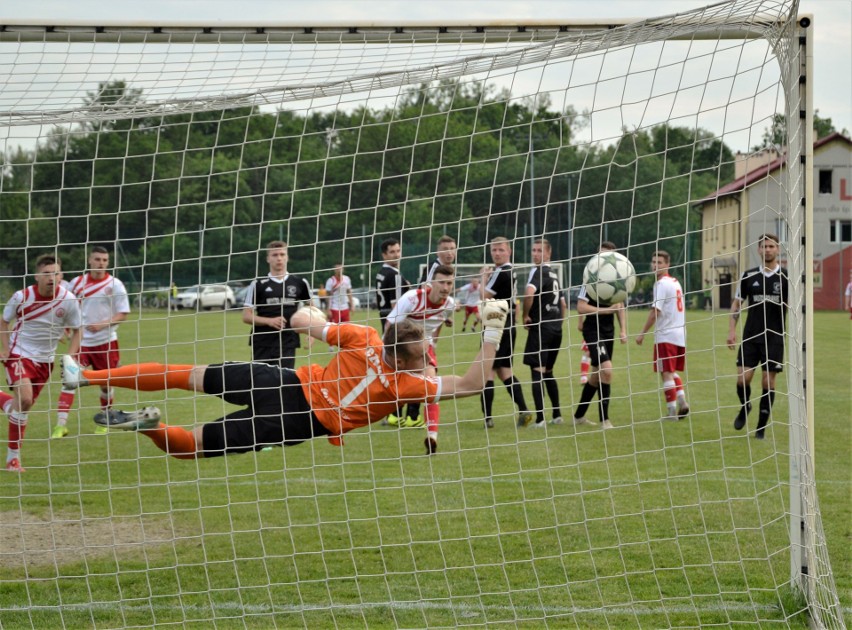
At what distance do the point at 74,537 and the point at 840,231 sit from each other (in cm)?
4601

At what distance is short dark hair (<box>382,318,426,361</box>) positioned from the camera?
5207mm

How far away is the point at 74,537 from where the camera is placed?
585 cm

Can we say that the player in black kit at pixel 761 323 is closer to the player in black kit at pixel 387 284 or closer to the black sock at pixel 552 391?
the black sock at pixel 552 391

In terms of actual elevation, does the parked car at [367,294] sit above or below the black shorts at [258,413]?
above

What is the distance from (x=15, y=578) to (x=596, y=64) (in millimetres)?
4167

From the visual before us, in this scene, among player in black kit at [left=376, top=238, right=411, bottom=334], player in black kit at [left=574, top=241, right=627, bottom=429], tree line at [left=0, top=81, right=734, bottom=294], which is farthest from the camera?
player in black kit at [left=376, top=238, right=411, bottom=334]

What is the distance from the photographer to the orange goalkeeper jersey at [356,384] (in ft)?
17.5

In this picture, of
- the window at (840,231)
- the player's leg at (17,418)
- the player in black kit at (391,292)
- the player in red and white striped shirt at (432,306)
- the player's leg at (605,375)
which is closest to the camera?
the player in red and white striped shirt at (432,306)

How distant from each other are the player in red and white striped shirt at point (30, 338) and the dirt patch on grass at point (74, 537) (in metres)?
1.39

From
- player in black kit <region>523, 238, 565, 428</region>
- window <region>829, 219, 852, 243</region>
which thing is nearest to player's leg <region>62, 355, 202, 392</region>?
player in black kit <region>523, 238, 565, 428</region>

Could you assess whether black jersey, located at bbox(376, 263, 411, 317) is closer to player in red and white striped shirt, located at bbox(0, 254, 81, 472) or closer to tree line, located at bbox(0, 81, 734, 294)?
tree line, located at bbox(0, 81, 734, 294)

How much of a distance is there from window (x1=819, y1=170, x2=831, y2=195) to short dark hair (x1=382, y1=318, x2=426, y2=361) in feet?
144

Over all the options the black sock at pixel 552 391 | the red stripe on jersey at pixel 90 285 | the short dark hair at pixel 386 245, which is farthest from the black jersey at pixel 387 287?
the red stripe on jersey at pixel 90 285

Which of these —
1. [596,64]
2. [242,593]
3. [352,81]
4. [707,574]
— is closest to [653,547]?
[707,574]
